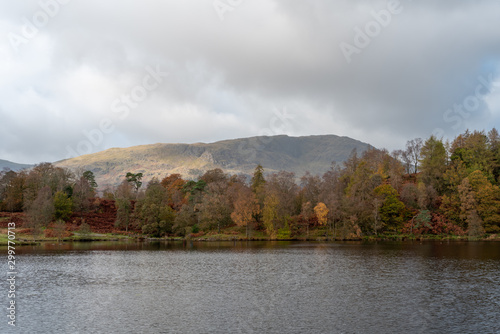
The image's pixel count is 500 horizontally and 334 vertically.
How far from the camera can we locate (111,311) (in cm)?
3419

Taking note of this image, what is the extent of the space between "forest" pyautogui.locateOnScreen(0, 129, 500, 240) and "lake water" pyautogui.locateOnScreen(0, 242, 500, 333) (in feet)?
188

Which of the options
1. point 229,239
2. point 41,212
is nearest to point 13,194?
point 41,212

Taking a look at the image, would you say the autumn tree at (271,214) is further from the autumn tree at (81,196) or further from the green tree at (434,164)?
the autumn tree at (81,196)

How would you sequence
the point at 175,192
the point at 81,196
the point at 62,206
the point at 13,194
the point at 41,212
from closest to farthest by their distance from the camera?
the point at 41,212 < the point at 62,206 < the point at 13,194 < the point at 81,196 < the point at 175,192

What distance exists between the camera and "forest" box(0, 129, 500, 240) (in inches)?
4724

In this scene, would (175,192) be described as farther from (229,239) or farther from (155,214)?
(229,239)

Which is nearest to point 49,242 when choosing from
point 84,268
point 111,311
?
point 84,268

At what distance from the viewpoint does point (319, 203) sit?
12444 cm

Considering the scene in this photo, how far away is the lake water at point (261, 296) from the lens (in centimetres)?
2962

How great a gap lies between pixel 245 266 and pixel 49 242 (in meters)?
76.6

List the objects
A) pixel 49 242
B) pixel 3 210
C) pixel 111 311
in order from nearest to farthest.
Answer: pixel 111 311, pixel 49 242, pixel 3 210

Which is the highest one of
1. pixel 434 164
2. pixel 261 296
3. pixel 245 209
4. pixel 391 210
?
pixel 434 164

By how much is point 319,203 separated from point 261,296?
3446 inches

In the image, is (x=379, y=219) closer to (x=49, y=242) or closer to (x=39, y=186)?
(x=49, y=242)
